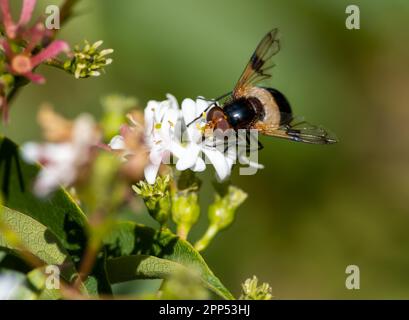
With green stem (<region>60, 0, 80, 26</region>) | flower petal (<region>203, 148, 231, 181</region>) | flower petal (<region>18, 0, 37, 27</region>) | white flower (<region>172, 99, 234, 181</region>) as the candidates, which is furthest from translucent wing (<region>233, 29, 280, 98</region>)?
green stem (<region>60, 0, 80, 26</region>)

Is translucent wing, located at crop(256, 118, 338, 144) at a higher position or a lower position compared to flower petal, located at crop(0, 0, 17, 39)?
lower

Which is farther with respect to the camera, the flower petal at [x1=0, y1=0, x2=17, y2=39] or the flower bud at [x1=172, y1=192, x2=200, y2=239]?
the flower bud at [x1=172, y1=192, x2=200, y2=239]

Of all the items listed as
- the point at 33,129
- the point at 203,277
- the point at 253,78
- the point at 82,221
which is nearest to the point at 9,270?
the point at 82,221

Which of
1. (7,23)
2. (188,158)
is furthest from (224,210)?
(7,23)

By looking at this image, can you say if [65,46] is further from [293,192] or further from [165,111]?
[293,192]

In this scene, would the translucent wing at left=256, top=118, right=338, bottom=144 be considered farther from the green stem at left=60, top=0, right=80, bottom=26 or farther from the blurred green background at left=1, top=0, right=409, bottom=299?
the green stem at left=60, top=0, right=80, bottom=26

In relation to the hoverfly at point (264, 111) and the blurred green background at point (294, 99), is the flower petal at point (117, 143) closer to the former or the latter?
the hoverfly at point (264, 111)
